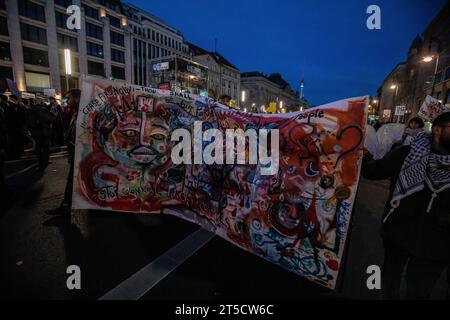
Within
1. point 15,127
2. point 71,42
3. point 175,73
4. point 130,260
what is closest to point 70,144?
point 130,260

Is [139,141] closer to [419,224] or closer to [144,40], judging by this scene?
[419,224]

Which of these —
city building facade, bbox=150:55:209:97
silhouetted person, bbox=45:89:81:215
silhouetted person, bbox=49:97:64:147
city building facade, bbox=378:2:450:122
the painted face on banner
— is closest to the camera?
the painted face on banner

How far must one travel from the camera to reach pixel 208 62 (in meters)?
75.0

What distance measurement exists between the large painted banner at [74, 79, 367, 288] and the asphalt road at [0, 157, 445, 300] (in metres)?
0.29

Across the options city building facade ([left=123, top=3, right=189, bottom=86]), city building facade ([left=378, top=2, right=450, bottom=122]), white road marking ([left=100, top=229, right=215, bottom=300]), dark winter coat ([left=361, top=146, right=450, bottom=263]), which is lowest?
white road marking ([left=100, top=229, right=215, bottom=300])

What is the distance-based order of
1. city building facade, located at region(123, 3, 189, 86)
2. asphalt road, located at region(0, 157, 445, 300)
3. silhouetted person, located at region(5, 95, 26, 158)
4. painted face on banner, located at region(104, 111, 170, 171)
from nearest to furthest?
asphalt road, located at region(0, 157, 445, 300)
painted face on banner, located at region(104, 111, 170, 171)
silhouetted person, located at region(5, 95, 26, 158)
city building facade, located at region(123, 3, 189, 86)

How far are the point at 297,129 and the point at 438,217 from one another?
142cm

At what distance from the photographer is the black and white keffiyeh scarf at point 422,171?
1892mm

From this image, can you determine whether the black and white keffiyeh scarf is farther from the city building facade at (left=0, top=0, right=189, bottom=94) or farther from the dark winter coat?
the city building facade at (left=0, top=0, right=189, bottom=94)

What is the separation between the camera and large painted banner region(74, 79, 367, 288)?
2.45 m

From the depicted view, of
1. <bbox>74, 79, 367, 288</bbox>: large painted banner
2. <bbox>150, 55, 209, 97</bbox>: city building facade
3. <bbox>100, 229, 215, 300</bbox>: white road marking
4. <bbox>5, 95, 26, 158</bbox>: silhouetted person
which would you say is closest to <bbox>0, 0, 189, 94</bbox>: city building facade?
<bbox>150, 55, 209, 97</bbox>: city building facade

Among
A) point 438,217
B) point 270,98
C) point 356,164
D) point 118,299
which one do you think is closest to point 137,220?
point 118,299

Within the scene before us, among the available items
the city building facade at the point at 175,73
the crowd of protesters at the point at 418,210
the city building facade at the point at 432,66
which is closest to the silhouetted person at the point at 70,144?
the crowd of protesters at the point at 418,210
